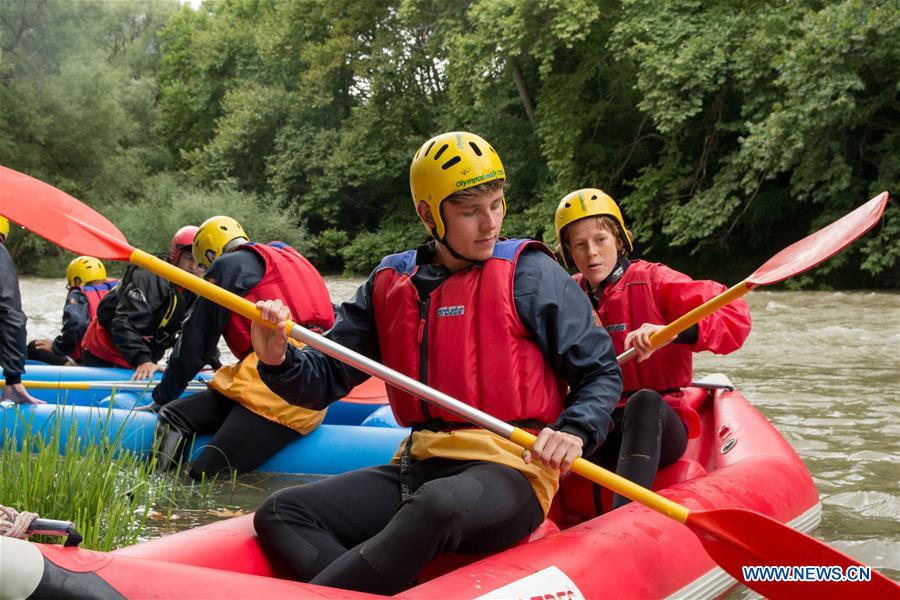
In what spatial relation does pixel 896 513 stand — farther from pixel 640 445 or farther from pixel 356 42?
pixel 356 42

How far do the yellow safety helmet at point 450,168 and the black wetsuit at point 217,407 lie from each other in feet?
5.98

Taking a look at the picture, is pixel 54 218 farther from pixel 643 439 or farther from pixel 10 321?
pixel 10 321

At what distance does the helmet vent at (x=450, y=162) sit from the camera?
2322 millimetres

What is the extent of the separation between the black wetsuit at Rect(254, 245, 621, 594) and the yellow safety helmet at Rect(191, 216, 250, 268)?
2.25 metres

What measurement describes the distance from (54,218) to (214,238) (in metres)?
1.94

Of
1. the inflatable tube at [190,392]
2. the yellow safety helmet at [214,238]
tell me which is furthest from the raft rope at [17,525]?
the inflatable tube at [190,392]

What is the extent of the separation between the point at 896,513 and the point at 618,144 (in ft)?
51.0

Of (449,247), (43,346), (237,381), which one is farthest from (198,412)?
(43,346)

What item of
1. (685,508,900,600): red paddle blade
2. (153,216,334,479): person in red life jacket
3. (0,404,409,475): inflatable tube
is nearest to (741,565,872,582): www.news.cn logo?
Answer: (685,508,900,600): red paddle blade

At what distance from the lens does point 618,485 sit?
223 cm

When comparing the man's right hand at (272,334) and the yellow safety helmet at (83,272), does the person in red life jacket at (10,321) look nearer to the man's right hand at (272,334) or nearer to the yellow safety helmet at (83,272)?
the man's right hand at (272,334)

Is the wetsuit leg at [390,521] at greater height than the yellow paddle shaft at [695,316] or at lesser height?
lesser

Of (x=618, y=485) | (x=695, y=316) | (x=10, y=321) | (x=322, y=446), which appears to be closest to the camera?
(x=618, y=485)

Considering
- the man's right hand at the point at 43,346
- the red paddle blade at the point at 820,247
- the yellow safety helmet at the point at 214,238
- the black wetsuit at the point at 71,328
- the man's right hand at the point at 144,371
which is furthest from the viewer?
the man's right hand at the point at 43,346
